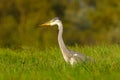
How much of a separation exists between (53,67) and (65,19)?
25.7 m

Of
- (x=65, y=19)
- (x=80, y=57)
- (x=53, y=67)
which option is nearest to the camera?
(x=53, y=67)

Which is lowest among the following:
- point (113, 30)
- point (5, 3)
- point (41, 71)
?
point (113, 30)

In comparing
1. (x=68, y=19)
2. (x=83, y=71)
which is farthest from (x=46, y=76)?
(x=68, y=19)

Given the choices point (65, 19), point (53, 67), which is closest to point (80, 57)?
point (53, 67)

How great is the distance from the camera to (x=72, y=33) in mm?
34156

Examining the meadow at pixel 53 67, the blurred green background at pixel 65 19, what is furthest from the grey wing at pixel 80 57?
the blurred green background at pixel 65 19

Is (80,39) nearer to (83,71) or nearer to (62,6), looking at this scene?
(62,6)

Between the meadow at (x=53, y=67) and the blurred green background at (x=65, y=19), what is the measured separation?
688 inches

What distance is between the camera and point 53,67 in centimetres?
906

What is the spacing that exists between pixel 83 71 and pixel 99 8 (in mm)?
29087

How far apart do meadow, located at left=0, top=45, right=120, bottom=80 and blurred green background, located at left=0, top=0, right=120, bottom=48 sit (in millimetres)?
17465

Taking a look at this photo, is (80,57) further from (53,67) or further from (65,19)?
(65,19)

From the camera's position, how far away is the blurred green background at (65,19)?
3133 centimetres

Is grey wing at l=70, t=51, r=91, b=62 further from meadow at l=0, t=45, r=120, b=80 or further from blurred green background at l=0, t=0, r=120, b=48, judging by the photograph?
blurred green background at l=0, t=0, r=120, b=48
